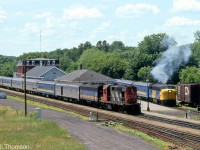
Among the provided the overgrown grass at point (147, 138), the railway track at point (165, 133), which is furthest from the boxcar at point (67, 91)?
the overgrown grass at point (147, 138)

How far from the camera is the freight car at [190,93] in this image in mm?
61500

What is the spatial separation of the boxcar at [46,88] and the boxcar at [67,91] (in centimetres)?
244

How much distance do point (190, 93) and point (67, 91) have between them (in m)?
23.1

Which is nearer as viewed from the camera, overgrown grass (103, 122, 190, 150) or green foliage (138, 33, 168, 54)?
overgrown grass (103, 122, 190, 150)

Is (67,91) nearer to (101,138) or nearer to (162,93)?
(162,93)

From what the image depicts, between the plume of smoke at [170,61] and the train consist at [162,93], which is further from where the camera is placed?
the plume of smoke at [170,61]

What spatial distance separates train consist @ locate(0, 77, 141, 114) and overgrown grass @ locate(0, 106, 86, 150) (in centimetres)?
1388

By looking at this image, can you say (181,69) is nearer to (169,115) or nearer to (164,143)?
(169,115)

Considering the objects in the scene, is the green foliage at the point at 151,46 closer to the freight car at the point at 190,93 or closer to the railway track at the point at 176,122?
the freight car at the point at 190,93

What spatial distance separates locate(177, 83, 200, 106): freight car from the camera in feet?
202

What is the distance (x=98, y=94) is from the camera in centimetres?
6022

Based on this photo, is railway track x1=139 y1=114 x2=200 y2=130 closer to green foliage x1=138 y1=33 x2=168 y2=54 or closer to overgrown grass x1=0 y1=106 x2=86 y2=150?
overgrown grass x1=0 y1=106 x2=86 y2=150

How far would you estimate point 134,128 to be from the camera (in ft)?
134

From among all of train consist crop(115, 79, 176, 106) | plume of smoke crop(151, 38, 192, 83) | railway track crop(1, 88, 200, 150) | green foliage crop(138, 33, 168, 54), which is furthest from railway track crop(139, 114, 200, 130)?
green foliage crop(138, 33, 168, 54)
